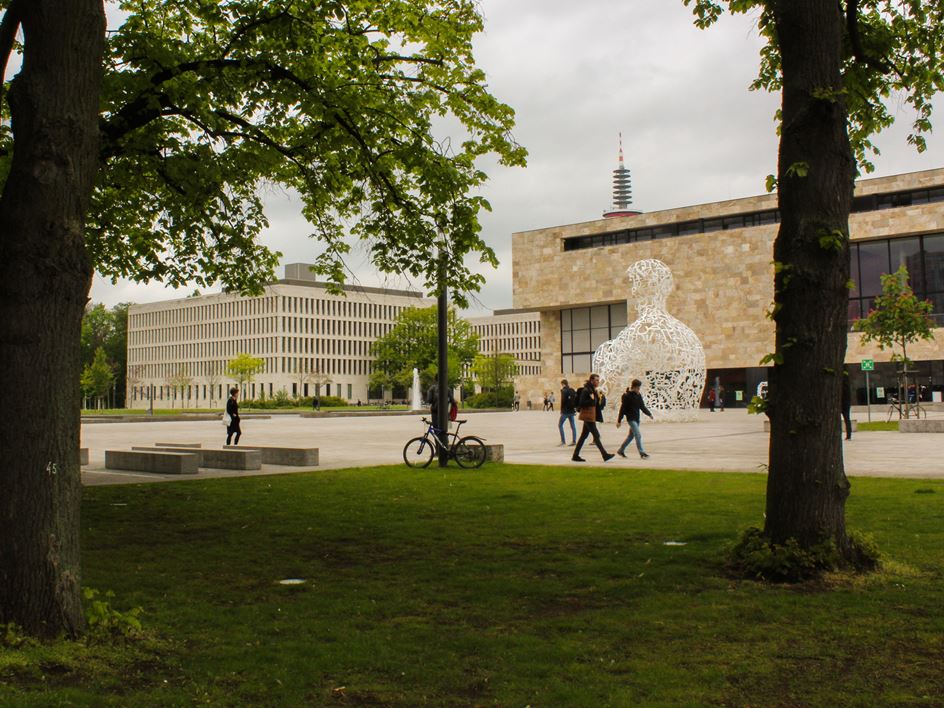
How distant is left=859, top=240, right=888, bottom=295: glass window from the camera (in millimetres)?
58031

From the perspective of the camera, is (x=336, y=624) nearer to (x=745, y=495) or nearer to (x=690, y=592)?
(x=690, y=592)

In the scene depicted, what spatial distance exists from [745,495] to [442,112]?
6373 millimetres

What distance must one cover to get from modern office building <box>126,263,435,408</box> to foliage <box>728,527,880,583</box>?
110m

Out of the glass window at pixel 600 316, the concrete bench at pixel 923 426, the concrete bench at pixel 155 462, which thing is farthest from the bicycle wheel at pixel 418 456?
the glass window at pixel 600 316

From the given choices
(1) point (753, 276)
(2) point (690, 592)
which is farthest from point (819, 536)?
(1) point (753, 276)

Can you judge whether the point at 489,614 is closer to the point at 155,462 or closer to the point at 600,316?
the point at 155,462

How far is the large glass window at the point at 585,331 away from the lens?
235ft

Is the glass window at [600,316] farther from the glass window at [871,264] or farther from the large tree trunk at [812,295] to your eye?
the large tree trunk at [812,295]

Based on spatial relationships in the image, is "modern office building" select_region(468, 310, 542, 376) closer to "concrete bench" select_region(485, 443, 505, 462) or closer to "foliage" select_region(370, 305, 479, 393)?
"foliage" select_region(370, 305, 479, 393)

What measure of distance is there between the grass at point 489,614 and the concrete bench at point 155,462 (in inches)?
229

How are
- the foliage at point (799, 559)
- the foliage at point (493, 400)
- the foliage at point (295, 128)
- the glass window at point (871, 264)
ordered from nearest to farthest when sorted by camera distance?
1. the foliage at point (799, 559)
2. the foliage at point (295, 128)
3. the glass window at point (871, 264)
4. the foliage at point (493, 400)

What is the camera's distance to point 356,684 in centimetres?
433

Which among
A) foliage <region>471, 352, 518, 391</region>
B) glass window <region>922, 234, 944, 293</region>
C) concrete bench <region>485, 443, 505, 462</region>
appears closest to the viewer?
concrete bench <region>485, 443, 505, 462</region>

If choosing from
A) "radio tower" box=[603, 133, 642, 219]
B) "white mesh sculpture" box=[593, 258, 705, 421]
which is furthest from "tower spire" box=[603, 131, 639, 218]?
"white mesh sculpture" box=[593, 258, 705, 421]
